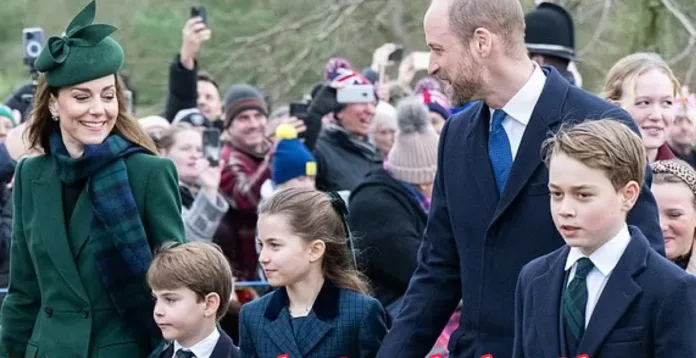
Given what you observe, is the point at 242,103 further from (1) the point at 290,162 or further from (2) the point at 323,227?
(2) the point at 323,227

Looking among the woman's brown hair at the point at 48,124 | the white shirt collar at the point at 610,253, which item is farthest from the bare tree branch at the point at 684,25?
the white shirt collar at the point at 610,253

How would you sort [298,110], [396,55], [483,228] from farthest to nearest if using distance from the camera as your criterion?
[396,55]
[298,110]
[483,228]

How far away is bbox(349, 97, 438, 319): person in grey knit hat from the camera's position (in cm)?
819

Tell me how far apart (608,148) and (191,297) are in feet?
7.21

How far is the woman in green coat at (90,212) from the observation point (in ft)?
20.4

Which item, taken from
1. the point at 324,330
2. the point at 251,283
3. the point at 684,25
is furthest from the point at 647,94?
the point at 684,25

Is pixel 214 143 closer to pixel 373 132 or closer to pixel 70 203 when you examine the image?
pixel 373 132

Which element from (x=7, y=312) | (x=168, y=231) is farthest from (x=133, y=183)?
(x=7, y=312)

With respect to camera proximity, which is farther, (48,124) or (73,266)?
(48,124)

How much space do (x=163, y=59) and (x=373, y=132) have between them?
1260 centimetres

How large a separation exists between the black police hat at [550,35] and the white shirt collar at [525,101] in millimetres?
2800

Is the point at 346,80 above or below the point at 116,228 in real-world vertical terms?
above

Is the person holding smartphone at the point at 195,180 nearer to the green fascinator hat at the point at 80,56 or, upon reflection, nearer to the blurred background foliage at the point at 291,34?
the green fascinator hat at the point at 80,56

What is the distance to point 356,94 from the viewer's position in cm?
1045
